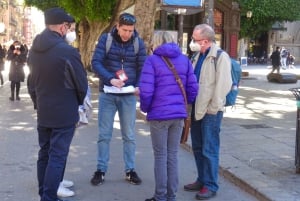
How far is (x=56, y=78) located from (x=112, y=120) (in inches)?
54.8

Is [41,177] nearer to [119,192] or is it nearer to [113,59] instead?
[119,192]

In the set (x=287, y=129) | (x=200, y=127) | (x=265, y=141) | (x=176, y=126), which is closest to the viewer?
(x=176, y=126)

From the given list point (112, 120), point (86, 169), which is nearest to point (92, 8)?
point (86, 169)

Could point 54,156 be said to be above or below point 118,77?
below

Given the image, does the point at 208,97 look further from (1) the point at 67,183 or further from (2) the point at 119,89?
(1) the point at 67,183

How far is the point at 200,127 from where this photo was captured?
5.45m

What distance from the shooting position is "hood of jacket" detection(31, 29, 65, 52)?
460cm

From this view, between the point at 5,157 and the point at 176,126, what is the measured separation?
325 centimetres

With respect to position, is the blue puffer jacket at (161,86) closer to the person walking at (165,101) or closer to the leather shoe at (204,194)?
the person walking at (165,101)

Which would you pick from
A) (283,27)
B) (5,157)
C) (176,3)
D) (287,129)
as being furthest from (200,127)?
(283,27)

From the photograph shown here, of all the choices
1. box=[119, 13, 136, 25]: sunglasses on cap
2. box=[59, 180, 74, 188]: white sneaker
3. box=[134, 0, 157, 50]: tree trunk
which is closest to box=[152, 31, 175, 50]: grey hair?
box=[119, 13, 136, 25]: sunglasses on cap

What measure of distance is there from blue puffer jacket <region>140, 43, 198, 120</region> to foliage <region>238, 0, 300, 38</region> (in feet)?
128

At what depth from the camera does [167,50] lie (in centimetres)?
480

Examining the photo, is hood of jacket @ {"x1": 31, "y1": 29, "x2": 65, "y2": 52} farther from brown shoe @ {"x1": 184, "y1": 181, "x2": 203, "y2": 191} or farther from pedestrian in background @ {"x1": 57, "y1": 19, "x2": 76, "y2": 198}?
brown shoe @ {"x1": 184, "y1": 181, "x2": 203, "y2": 191}
